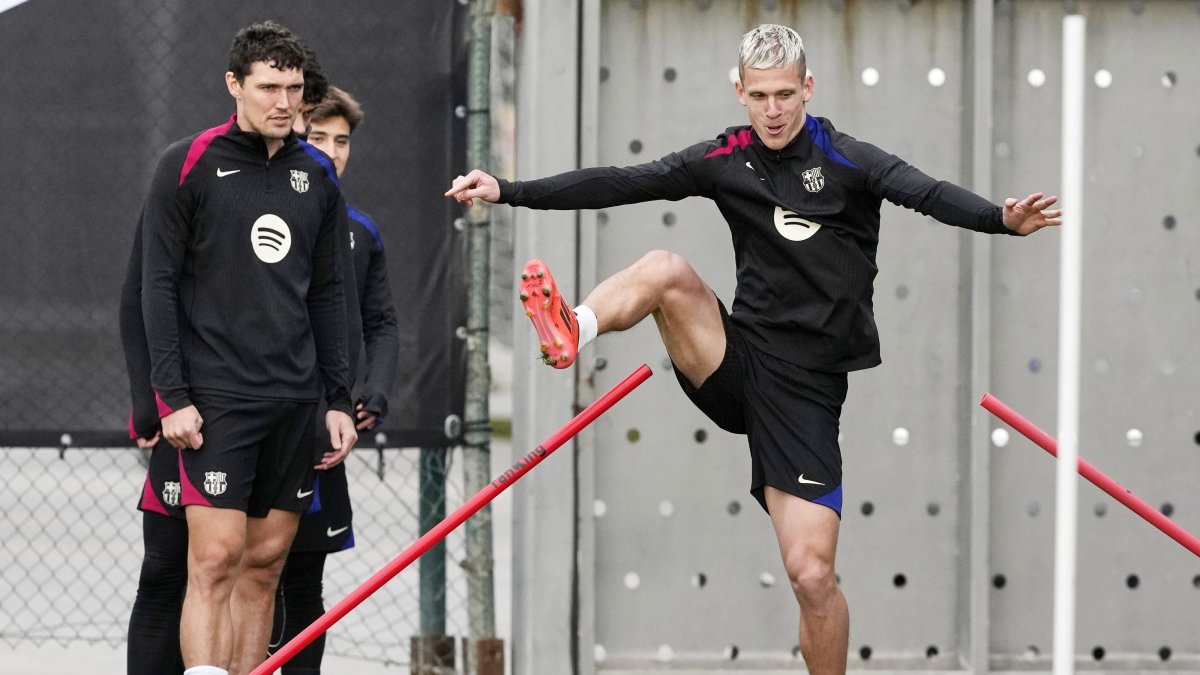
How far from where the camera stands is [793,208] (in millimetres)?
4535

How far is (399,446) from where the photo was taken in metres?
5.73

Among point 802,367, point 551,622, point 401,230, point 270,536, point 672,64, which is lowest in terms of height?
point 551,622

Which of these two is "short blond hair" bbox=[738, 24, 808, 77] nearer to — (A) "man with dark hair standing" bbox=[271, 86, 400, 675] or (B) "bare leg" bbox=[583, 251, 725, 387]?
(B) "bare leg" bbox=[583, 251, 725, 387]

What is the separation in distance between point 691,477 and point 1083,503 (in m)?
1.42

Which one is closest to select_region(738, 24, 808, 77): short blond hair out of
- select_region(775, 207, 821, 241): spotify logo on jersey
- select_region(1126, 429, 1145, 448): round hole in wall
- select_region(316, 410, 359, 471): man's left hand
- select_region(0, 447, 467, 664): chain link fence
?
select_region(775, 207, 821, 241): spotify logo on jersey

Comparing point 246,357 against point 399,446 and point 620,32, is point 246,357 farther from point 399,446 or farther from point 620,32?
point 620,32

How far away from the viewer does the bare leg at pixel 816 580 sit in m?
4.46

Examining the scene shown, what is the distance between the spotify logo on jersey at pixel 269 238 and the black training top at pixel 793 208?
0.64 m

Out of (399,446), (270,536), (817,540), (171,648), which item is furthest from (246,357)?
(817,540)

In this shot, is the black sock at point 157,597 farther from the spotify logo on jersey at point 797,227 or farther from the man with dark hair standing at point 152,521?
the spotify logo on jersey at point 797,227

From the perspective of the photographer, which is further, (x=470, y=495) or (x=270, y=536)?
(x=470, y=495)

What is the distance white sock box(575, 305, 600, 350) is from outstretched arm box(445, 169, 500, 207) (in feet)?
1.28

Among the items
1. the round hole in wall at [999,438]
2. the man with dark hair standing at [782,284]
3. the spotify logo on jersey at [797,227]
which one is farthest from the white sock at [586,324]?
the round hole in wall at [999,438]

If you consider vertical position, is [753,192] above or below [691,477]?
above
